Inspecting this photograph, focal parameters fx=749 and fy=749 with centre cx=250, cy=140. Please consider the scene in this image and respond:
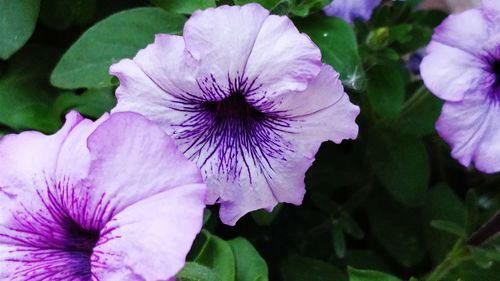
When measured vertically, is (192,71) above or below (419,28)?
above

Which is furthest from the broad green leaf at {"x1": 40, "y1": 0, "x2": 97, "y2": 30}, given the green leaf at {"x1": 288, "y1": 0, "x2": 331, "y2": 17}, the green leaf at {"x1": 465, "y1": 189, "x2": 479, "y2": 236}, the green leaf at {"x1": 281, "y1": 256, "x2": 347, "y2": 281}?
the green leaf at {"x1": 465, "y1": 189, "x2": 479, "y2": 236}

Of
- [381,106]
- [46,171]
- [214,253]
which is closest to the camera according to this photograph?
[46,171]

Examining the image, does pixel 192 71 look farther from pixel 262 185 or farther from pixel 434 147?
pixel 434 147

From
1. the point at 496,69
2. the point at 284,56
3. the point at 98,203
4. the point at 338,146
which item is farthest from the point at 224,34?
the point at 338,146

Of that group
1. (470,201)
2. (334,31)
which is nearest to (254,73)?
(334,31)

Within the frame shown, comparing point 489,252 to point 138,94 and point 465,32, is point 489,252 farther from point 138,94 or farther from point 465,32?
point 138,94

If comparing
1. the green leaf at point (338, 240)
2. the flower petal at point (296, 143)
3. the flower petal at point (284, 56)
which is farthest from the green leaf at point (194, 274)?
the green leaf at point (338, 240)

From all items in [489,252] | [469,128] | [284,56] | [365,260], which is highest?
[284,56]
